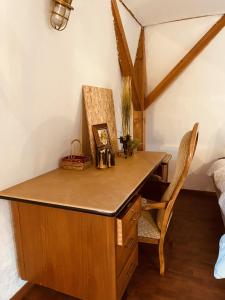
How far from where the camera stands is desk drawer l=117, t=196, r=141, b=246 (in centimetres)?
126

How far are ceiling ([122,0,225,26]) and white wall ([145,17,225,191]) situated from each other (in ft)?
0.43

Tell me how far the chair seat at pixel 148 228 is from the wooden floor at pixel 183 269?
34cm

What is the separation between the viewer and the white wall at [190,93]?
3242mm

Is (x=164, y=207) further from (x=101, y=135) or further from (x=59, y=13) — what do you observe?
(x=59, y=13)

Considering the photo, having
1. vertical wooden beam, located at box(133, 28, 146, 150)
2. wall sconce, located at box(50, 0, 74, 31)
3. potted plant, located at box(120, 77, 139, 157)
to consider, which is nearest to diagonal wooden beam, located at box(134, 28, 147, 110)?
vertical wooden beam, located at box(133, 28, 146, 150)

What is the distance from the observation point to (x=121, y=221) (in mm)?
1255

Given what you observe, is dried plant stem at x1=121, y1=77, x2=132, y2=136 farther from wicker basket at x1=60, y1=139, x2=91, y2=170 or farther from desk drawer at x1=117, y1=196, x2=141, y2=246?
desk drawer at x1=117, y1=196, x2=141, y2=246

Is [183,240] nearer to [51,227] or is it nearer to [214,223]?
[214,223]

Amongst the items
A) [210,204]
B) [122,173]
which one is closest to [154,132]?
[210,204]

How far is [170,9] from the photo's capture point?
9.65 ft

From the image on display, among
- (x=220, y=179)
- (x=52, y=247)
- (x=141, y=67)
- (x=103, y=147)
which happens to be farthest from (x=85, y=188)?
(x=141, y=67)

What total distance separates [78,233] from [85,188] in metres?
0.27

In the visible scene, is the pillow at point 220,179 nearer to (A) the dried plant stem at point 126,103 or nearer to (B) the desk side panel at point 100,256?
(A) the dried plant stem at point 126,103

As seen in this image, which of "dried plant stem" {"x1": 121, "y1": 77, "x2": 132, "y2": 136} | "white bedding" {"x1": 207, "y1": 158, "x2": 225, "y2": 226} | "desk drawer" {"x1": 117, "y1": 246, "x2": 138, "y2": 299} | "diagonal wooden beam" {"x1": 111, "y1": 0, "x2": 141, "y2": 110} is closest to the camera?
"desk drawer" {"x1": 117, "y1": 246, "x2": 138, "y2": 299}
